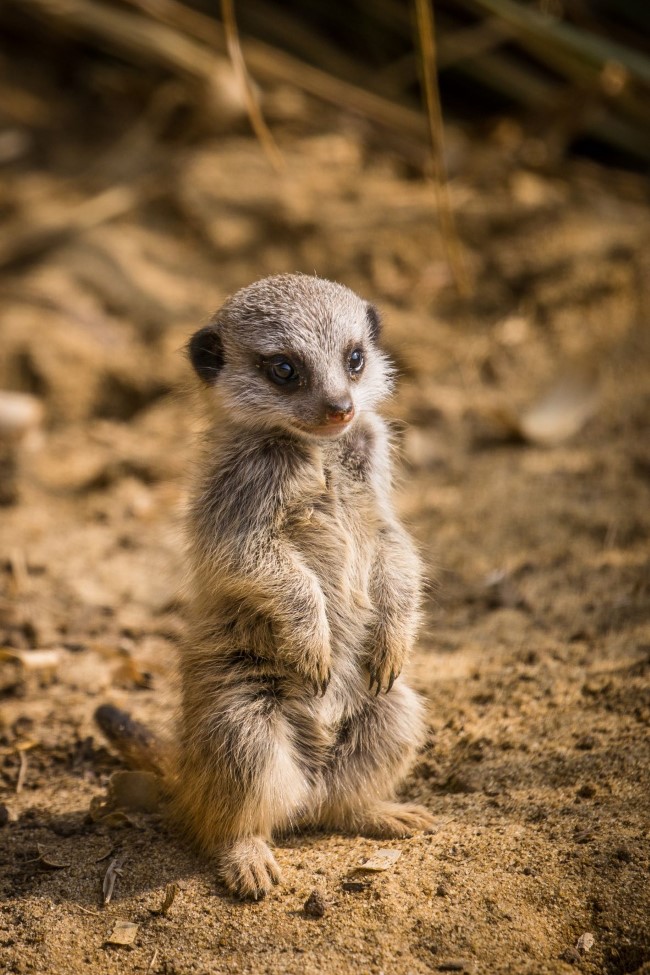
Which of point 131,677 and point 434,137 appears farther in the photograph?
point 434,137

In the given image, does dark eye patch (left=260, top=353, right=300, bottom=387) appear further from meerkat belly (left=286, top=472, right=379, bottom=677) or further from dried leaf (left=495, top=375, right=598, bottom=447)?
dried leaf (left=495, top=375, right=598, bottom=447)

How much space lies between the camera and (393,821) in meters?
2.94

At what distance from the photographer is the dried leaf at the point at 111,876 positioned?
272cm

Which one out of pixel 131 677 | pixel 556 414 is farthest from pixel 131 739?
pixel 556 414

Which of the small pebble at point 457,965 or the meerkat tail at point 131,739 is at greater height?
the meerkat tail at point 131,739

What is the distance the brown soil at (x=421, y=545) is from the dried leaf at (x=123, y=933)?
0.12ft

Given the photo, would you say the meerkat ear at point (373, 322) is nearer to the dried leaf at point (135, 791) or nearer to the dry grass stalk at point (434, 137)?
the dry grass stalk at point (434, 137)

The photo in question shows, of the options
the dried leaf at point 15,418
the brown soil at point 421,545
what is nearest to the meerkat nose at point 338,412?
the brown soil at point 421,545

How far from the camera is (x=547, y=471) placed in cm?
504

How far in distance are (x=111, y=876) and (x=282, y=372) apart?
4.91 ft

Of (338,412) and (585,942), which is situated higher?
(338,412)

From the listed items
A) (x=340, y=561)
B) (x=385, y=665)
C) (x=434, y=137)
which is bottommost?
(x=385, y=665)

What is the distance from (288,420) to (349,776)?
3.43 feet

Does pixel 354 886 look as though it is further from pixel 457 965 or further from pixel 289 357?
pixel 289 357
